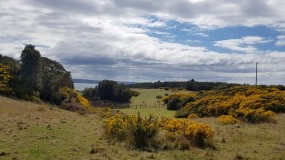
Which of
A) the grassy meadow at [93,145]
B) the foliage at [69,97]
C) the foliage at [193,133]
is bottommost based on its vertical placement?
the grassy meadow at [93,145]

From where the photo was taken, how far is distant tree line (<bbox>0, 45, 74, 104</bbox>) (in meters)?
40.0

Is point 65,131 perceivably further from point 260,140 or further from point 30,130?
point 260,140

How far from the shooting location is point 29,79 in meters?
42.0

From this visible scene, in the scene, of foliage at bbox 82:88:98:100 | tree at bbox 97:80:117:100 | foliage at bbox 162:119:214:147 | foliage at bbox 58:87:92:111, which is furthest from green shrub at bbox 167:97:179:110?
foliage at bbox 82:88:98:100

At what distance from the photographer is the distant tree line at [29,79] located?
40000mm

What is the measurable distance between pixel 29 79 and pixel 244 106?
77.7 ft

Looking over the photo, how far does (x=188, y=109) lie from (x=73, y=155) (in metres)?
27.8

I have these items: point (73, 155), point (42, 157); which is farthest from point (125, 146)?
point (42, 157)

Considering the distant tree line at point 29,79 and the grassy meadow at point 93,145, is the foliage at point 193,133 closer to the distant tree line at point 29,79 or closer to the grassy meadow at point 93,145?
the grassy meadow at point 93,145

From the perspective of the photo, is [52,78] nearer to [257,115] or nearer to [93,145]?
[257,115]

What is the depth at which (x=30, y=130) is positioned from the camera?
2000 centimetres

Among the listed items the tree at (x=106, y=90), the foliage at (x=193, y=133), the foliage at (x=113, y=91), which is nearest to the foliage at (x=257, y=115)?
the foliage at (x=193, y=133)

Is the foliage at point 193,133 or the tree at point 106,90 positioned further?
the tree at point 106,90

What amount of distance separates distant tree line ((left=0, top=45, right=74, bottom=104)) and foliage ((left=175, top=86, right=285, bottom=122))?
15.7 metres
